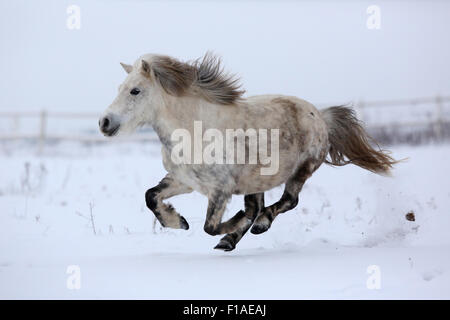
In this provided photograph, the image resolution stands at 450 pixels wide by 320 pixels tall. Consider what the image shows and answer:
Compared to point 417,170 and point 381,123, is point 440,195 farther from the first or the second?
point 381,123

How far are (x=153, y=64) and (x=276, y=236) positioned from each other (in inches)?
82.5

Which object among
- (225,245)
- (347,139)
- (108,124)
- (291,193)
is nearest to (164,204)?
(225,245)

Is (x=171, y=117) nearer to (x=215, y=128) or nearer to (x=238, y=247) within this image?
(x=215, y=128)

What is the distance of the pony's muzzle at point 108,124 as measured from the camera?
12.5ft

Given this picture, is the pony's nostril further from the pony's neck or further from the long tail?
the long tail

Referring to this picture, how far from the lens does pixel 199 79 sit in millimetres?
4367

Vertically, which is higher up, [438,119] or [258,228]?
[438,119]

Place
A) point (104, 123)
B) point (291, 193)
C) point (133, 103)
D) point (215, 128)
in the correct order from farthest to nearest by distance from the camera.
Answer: point (291, 193) → point (215, 128) → point (133, 103) → point (104, 123)

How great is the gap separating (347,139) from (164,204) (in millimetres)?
1978

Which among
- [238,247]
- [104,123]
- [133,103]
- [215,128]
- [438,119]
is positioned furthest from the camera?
[438,119]

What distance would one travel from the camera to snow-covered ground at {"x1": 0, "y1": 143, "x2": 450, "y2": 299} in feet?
11.0

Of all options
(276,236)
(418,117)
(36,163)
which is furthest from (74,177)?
(418,117)

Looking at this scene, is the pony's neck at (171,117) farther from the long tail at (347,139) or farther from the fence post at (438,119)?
the fence post at (438,119)

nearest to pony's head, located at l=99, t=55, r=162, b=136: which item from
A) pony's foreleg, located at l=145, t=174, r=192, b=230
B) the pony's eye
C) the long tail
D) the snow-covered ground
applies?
the pony's eye
